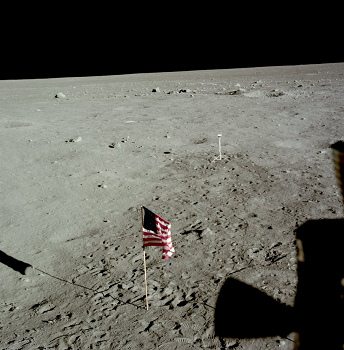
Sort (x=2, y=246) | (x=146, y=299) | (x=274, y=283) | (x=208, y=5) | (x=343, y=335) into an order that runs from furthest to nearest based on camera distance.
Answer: (x=208, y=5) < (x=2, y=246) < (x=274, y=283) < (x=146, y=299) < (x=343, y=335)

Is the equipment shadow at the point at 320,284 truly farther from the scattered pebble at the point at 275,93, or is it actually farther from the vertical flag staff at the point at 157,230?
the scattered pebble at the point at 275,93

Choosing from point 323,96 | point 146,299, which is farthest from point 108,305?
point 323,96

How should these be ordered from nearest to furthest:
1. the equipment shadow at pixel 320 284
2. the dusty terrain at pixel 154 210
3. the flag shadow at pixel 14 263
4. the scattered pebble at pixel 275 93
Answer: the equipment shadow at pixel 320 284, the dusty terrain at pixel 154 210, the flag shadow at pixel 14 263, the scattered pebble at pixel 275 93

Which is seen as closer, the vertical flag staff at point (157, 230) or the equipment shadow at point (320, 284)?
the equipment shadow at point (320, 284)

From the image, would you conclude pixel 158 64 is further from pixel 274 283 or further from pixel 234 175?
pixel 274 283

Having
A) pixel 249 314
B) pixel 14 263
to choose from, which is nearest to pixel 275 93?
pixel 249 314

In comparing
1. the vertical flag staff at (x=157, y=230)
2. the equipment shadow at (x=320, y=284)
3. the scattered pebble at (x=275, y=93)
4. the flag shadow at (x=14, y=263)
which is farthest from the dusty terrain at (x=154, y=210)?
the equipment shadow at (x=320, y=284)

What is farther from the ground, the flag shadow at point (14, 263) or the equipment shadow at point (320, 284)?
the equipment shadow at point (320, 284)
